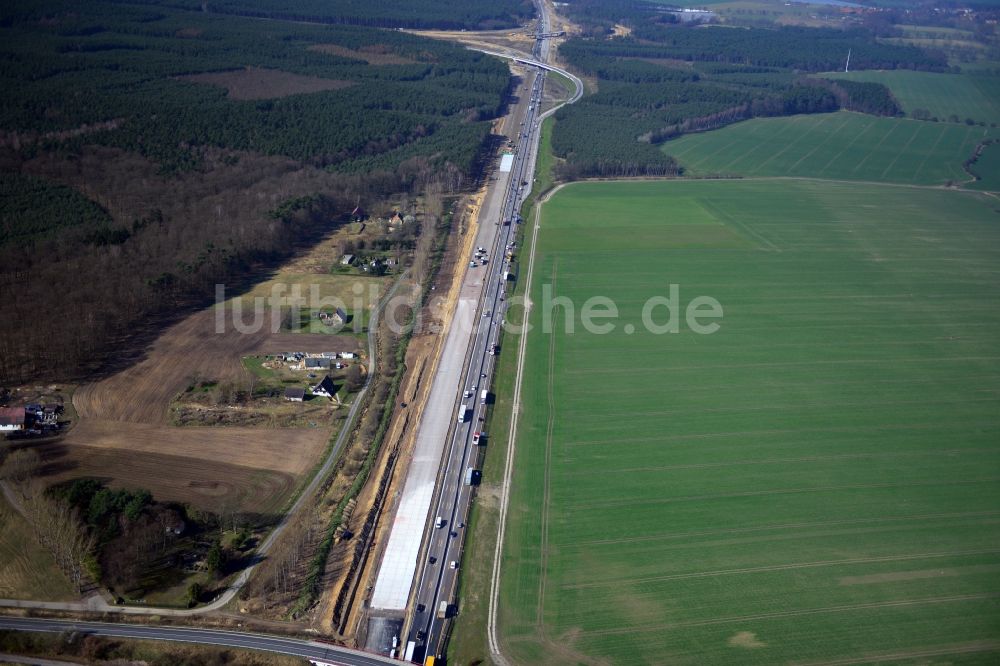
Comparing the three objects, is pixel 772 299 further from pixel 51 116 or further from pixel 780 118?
pixel 51 116

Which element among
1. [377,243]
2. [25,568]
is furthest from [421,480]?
[377,243]

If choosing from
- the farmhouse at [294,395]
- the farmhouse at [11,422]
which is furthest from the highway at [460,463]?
the farmhouse at [11,422]

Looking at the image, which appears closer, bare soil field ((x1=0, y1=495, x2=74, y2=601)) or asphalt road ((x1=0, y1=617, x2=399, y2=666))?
asphalt road ((x1=0, y1=617, x2=399, y2=666))

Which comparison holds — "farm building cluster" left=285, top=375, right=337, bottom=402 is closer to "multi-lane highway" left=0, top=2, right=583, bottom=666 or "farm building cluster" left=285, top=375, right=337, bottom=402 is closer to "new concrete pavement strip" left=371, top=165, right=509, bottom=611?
"new concrete pavement strip" left=371, top=165, right=509, bottom=611

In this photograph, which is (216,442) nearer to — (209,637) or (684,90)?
(209,637)

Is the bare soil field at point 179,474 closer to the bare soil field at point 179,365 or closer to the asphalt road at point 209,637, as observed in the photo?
the bare soil field at point 179,365

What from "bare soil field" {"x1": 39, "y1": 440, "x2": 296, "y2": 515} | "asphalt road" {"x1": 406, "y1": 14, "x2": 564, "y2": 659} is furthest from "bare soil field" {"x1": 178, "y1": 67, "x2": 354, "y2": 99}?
"bare soil field" {"x1": 39, "y1": 440, "x2": 296, "y2": 515}
